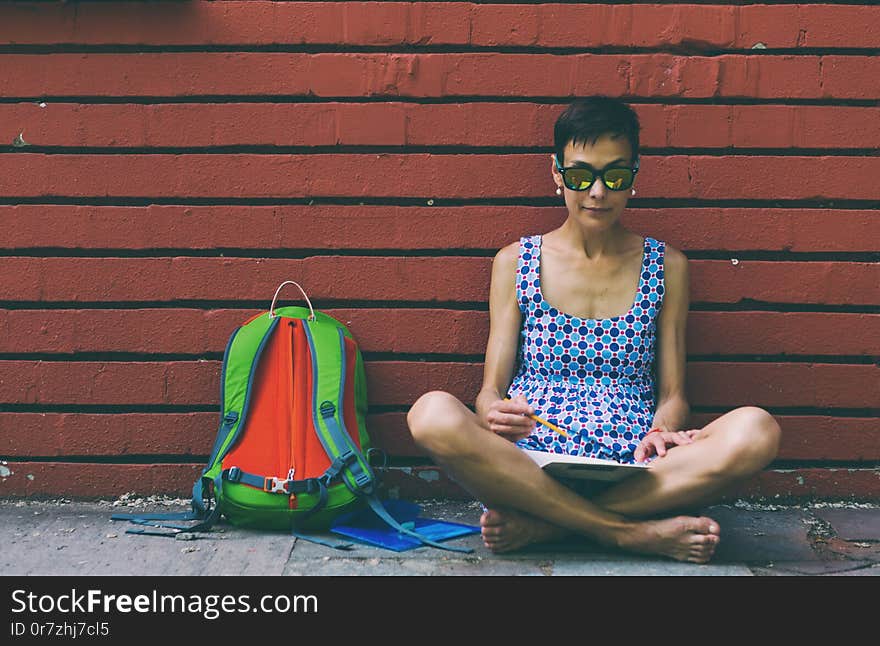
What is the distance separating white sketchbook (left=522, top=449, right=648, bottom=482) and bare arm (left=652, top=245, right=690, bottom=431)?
1.62 feet

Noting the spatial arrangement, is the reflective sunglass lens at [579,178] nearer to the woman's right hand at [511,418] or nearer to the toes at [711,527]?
the woman's right hand at [511,418]

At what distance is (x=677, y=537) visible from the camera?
10.9 feet

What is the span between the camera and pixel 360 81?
156 inches

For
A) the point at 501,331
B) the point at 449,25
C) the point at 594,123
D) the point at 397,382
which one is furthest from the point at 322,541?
the point at 449,25

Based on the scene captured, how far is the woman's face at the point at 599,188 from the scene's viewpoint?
3.56 metres

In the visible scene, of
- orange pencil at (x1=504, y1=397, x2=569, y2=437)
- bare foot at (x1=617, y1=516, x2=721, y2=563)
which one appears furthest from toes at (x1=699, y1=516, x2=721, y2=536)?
orange pencil at (x1=504, y1=397, x2=569, y2=437)

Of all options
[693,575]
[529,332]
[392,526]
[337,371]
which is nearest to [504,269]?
[529,332]

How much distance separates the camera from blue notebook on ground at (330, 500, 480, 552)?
11.6 ft

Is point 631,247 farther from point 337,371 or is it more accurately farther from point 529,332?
point 337,371

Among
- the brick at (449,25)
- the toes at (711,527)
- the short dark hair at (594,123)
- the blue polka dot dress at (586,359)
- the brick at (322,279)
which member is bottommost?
the toes at (711,527)

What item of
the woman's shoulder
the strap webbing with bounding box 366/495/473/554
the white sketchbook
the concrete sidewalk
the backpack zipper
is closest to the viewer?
the white sketchbook

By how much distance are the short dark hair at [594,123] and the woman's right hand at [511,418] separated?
0.87 m

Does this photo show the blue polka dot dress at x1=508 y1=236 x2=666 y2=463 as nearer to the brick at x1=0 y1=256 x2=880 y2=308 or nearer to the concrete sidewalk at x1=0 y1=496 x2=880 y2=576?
the brick at x1=0 y1=256 x2=880 y2=308

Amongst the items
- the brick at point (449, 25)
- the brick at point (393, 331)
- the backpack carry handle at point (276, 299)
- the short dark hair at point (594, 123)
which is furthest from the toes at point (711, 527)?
the brick at point (449, 25)
